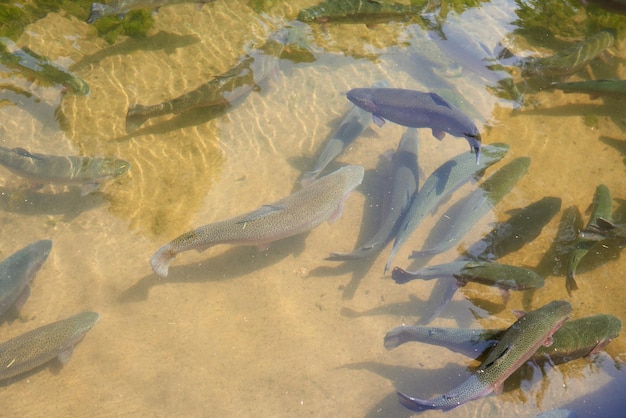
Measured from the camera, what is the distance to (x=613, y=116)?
6.47m

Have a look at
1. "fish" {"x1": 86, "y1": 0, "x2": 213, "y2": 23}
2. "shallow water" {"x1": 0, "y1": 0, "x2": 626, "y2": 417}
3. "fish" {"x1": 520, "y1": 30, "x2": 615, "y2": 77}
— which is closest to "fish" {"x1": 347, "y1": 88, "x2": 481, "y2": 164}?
"shallow water" {"x1": 0, "y1": 0, "x2": 626, "y2": 417}

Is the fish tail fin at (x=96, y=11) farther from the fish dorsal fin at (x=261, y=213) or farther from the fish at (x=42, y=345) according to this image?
the fish at (x=42, y=345)

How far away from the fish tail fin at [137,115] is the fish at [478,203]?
3506mm

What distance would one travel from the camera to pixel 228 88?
5984 mm

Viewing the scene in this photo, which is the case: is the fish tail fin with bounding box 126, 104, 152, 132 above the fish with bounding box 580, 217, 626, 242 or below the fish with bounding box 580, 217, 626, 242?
below

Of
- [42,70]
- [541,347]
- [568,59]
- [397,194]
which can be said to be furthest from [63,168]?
[568,59]

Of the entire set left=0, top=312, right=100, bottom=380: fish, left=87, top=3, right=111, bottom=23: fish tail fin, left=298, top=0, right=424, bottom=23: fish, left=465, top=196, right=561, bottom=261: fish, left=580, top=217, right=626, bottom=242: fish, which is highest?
left=298, top=0, right=424, bottom=23: fish

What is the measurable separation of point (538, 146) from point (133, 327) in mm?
5233

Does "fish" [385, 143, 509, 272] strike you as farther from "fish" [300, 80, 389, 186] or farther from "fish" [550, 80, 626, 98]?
"fish" [550, 80, 626, 98]

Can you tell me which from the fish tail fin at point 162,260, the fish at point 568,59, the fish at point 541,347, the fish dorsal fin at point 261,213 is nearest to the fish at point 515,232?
the fish at point 541,347

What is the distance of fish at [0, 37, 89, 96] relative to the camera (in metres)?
6.00

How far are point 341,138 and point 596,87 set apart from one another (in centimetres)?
354

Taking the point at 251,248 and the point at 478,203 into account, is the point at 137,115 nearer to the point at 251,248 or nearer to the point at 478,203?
the point at 251,248

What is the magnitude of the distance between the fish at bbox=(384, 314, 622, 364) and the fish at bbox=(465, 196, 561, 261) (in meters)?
0.96
